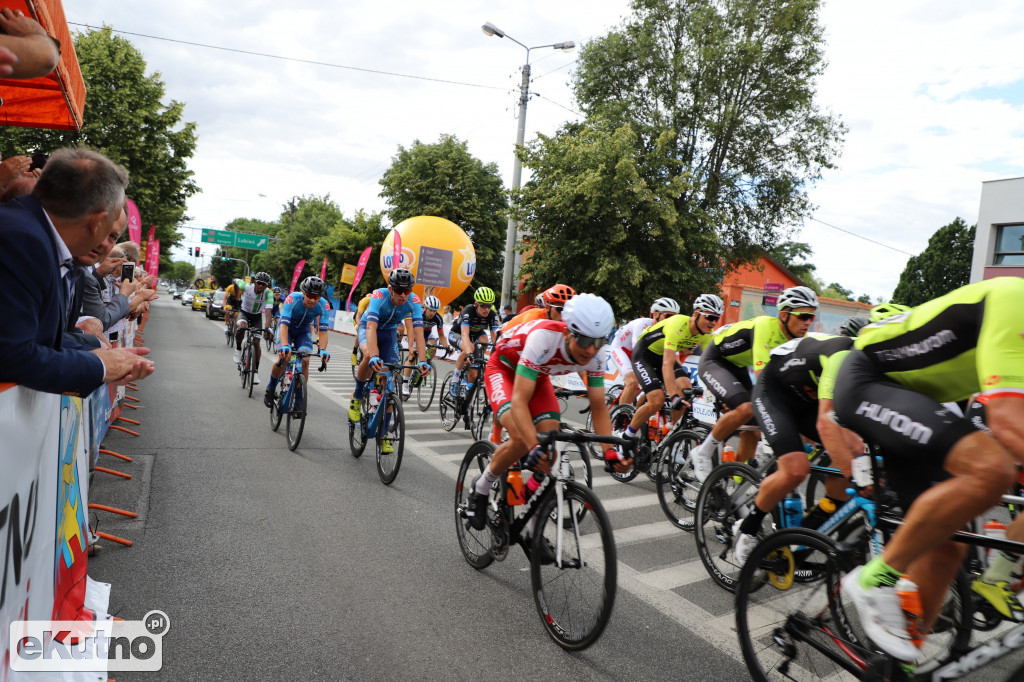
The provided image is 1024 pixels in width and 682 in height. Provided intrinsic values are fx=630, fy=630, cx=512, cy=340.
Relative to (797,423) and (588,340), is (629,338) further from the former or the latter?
(588,340)

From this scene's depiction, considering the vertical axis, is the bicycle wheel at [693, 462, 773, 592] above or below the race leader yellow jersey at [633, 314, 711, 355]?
below

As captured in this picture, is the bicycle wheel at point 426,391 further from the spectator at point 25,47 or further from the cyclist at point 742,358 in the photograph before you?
the spectator at point 25,47

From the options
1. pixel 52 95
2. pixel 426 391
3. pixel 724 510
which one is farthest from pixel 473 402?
pixel 52 95

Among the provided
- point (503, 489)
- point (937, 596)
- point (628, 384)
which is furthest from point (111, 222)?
point (628, 384)

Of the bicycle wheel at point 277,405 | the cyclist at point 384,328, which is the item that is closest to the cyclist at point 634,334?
the cyclist at point 384,328

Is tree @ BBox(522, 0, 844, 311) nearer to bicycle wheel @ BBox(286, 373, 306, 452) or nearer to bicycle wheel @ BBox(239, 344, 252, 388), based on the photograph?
bicycle wheel @ BBox(239, 344, 252, 388)

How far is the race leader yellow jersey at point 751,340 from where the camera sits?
4727 millimetres

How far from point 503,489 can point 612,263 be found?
58.3ft

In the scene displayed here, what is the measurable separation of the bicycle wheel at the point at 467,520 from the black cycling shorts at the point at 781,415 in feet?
5.79

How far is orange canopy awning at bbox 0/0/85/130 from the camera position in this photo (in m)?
4.56

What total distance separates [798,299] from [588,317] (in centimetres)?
204

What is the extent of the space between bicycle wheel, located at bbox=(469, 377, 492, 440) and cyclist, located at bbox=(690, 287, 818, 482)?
12.1 ft

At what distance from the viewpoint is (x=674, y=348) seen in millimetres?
6324

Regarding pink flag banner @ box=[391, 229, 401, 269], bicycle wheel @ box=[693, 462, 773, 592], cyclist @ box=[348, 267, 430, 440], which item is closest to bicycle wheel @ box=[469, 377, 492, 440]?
cyclist @ box=[348, 267, 430, 440]
